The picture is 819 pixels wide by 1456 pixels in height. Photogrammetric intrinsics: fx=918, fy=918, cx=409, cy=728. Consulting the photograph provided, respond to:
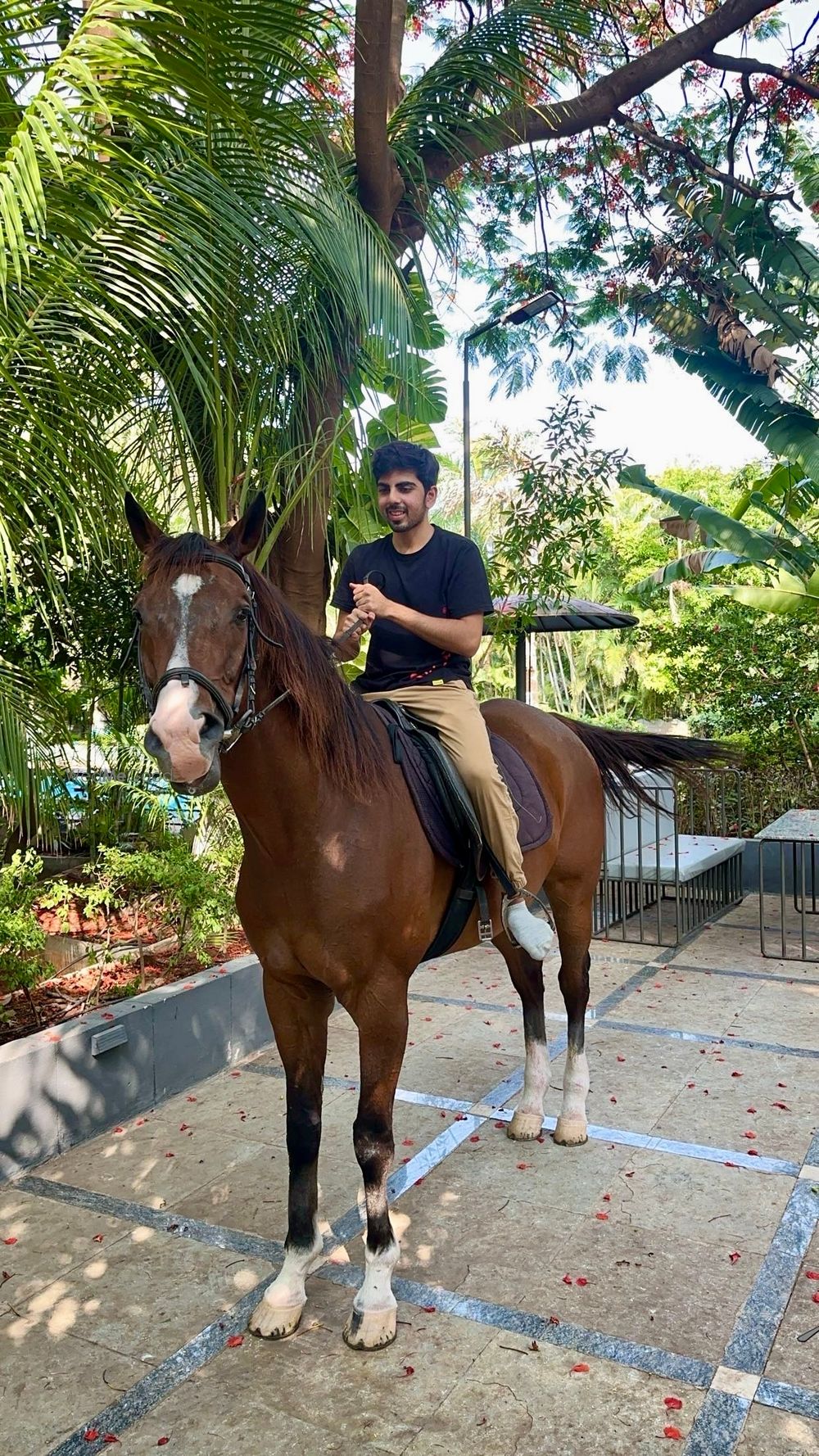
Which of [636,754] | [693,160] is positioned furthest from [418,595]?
[693,160]

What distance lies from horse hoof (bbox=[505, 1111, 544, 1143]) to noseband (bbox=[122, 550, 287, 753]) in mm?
2384

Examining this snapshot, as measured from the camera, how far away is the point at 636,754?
4.52m

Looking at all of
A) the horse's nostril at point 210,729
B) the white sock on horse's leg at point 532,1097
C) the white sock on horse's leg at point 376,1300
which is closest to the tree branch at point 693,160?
the white sock on horse's leg at point 532,1097

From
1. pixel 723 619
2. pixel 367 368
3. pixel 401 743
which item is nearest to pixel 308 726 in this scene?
pixel 401 743

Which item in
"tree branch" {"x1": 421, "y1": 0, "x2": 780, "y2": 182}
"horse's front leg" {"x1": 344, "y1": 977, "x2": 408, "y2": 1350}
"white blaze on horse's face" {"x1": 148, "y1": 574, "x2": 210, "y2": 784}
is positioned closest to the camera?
"white blaze on horse's face" {"x1": 148, "y1": 574, "x2": 210, "y2": 784}

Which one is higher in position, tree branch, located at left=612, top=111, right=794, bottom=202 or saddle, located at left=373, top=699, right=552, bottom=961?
tree branch, located at left=612, top=111, right=794, bottom=202

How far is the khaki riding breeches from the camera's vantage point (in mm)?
3051

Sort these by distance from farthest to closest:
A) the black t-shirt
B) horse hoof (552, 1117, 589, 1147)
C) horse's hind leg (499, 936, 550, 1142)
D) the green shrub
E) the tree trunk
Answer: the tree trunk < the green shrub < horse's hind leg (499, 936, 550, 1142) < horse hoof (552, 1117, 589, 1147) < the black t-shirt

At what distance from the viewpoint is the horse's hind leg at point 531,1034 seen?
3.89m

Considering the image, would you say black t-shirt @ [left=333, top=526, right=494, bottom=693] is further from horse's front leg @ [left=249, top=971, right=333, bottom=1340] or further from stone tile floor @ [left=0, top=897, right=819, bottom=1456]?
stone tile floor @ [left=0, top=897, right=819, bottom=1456]

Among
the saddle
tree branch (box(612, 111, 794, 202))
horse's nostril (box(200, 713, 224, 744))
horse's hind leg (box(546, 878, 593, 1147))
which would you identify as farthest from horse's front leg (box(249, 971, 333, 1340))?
tree branch (box(612, 111, 794, 202))

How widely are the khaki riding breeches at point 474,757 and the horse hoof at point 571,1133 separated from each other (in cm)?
129

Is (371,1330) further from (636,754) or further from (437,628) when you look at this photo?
(636,754)

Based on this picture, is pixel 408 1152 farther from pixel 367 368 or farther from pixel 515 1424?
pixel 367 368
